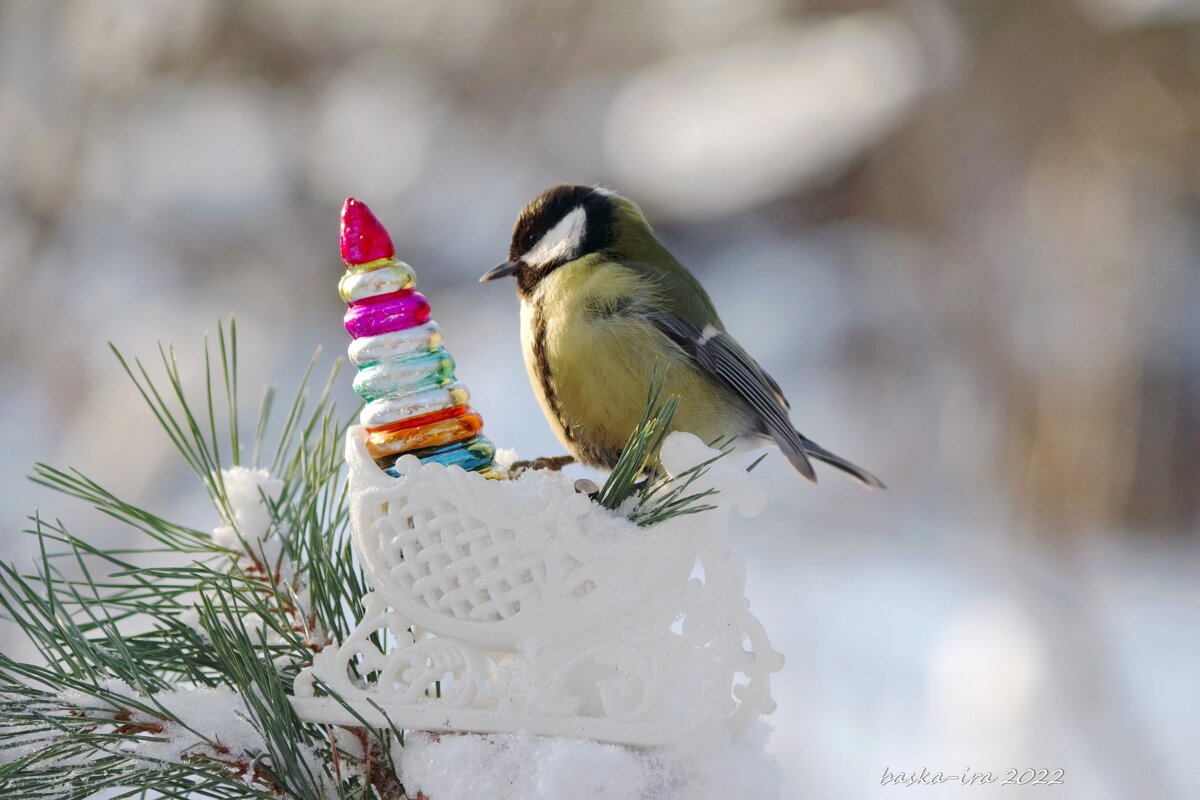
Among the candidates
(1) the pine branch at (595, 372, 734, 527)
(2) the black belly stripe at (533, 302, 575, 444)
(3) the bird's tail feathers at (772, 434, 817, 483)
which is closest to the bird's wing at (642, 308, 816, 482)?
(3) the bird's tail feathers at (772, 434, 817, 483)

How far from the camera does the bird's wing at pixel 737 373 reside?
3.41ft

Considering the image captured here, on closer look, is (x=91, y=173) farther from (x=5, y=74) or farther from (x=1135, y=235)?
(x=1135, y=235)

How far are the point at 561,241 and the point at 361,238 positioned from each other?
0.54 meters

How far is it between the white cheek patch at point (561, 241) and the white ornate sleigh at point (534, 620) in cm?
57

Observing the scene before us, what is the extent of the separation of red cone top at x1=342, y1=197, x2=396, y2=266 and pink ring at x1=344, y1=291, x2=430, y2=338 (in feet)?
0.09

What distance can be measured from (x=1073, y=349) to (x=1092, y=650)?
2.17 ft

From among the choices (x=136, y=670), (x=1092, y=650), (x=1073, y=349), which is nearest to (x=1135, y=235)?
(x=1073, y=349)

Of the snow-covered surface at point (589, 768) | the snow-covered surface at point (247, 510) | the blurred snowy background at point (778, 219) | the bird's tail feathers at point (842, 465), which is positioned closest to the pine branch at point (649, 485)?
the snow-covered surface at point (589, 768)

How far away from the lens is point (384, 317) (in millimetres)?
595

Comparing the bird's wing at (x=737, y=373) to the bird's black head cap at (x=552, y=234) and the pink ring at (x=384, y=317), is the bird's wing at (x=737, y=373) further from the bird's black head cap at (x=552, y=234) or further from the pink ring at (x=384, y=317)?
the pink ring at (x=384, y=317)

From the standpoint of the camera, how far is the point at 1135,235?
2.30 metres

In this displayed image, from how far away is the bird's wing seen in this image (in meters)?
1.04

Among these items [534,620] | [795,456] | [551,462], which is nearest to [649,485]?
[534,620]

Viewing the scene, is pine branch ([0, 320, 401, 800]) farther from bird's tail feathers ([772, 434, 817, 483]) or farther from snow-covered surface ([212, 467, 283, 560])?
bird's tail feathers ([772, 434, 817, 483])
